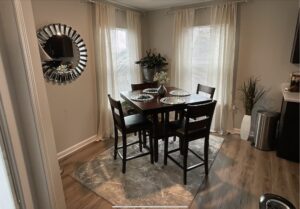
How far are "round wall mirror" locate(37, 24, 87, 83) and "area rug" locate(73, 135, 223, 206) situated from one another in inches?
50.0

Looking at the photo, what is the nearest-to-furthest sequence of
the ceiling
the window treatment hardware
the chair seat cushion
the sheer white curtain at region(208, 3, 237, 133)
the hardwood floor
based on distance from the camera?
the hardwood floor
the chair seat cushion
the window treatment hardware
the sheer white curtain at region(208, 3, 237, 133)
the ceiling

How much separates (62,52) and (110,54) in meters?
0.83

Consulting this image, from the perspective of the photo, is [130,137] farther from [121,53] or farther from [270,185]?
[270,185]

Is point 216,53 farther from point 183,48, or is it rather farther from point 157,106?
point 157,106

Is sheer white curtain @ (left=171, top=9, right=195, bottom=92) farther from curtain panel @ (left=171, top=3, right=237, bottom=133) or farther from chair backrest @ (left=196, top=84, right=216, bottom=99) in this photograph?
chair backrest @ (left=196, top=84, right=216, bottom=99)

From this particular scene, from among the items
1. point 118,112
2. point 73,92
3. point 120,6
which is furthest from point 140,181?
point 120,6

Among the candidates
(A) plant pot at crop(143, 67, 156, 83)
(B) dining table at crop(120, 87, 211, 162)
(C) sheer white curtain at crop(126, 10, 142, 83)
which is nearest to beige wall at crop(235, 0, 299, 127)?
(B) dining table at crop(120, 87, 211, 162)

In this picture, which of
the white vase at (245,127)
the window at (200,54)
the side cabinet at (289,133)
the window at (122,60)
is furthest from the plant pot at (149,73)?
the side cabinet at (289,133)

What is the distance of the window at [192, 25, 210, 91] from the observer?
3535 mm

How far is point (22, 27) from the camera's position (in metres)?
1.06

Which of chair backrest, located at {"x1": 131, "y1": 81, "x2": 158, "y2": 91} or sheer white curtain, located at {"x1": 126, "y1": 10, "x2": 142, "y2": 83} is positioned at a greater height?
sheer white curtain, located at {"x1": 126, "y1": 10, "x2": 142, "y2": 83}

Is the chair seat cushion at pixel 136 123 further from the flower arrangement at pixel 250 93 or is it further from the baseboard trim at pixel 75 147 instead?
the flower arrangement at pixel 250 93

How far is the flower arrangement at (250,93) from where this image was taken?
3.14m

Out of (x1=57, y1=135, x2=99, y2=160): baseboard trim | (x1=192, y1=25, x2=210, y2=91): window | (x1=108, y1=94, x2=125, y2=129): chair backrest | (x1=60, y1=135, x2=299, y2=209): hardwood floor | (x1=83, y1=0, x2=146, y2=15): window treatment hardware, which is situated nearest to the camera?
(x1=60, y1=135, x2=299, y2=209): hardwood floor
